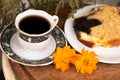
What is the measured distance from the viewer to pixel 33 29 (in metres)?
0.78

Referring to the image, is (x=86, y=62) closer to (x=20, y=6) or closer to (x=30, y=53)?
(x=30, y=53)

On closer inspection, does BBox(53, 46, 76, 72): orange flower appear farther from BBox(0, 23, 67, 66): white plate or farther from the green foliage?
the green foliage

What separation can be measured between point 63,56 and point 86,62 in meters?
0.07

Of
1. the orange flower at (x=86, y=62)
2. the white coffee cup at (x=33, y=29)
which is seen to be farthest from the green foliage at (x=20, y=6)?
the orange flower at (x=86, y=62)

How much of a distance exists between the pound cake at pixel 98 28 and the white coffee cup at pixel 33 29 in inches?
4.3

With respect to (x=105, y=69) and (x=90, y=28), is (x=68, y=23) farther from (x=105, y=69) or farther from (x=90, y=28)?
(x=105, y=69)

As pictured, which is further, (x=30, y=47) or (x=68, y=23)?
(x=68, y=23)

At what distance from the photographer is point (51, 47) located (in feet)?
2.79

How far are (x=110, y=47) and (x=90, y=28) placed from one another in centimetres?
9

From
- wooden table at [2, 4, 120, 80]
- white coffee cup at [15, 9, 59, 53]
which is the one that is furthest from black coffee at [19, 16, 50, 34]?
wooden table at [2, 4, 120, 80]

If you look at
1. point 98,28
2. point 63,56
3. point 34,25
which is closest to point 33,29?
point 34,25

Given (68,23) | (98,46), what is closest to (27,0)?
(68,23)

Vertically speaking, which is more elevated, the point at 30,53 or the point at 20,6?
the point at 20,6

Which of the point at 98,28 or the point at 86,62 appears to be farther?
the point at 98,28
